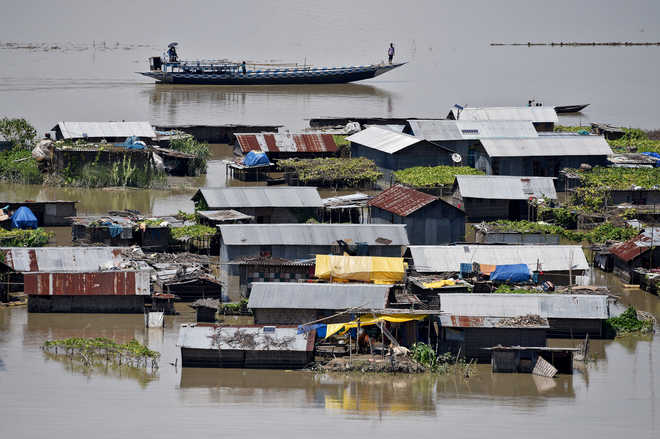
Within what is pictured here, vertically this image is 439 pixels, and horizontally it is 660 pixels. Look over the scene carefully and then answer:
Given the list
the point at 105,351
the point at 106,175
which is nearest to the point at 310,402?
the point at 105,351

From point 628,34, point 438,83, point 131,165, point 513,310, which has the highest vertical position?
point 628,34

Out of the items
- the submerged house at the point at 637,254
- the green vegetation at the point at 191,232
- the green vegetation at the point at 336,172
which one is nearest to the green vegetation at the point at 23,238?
the green vegetation at the point at 191,232

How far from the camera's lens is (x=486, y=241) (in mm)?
33406

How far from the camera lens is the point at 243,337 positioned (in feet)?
79.0

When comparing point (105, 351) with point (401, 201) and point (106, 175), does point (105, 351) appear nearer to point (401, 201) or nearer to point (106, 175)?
point (401, 201)

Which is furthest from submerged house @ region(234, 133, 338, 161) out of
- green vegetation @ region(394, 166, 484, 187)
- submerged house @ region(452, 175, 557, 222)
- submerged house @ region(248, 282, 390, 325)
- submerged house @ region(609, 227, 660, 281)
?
submerged house @ region(248, 282, 390, 325)

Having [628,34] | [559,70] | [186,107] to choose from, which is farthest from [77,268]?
[628,34]

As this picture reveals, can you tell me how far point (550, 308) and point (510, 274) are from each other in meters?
2.42

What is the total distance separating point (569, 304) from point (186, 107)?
143 feet

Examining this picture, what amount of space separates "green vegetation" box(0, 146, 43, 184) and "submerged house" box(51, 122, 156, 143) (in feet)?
7.33

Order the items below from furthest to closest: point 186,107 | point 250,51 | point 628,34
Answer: point 628,34 → point 250,51 → point 186,107

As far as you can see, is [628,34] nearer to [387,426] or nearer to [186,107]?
[186,107]

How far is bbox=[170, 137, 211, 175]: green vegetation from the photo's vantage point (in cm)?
4550

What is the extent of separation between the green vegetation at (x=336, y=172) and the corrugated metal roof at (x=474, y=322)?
59.9 feet
